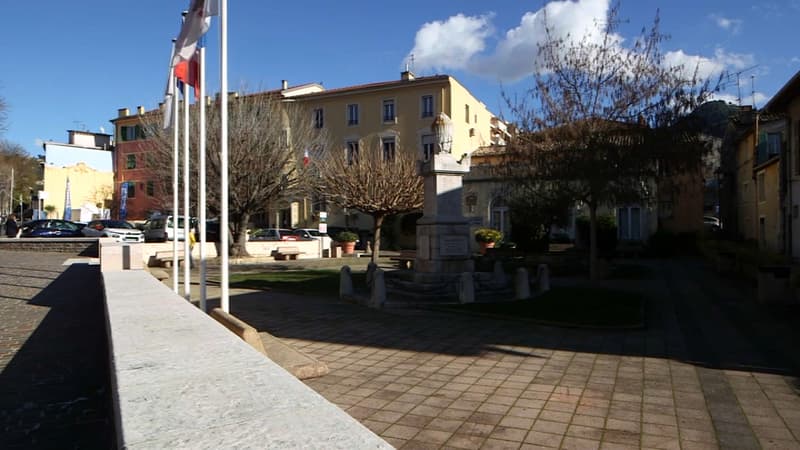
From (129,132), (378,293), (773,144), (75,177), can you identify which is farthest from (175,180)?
(75,177)

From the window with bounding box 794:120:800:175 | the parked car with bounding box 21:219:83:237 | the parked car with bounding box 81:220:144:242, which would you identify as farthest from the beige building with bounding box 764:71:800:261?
the parked car with bounding box 21:219:83:237

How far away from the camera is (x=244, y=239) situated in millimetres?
24797

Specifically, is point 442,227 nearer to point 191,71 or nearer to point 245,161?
point 191,71

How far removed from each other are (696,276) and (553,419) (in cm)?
1722

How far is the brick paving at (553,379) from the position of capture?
4.23 m

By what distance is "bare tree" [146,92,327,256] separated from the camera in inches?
910

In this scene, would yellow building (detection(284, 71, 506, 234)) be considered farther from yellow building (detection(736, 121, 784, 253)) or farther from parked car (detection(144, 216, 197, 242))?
yellow building (detection(736, 121, 784, 253))

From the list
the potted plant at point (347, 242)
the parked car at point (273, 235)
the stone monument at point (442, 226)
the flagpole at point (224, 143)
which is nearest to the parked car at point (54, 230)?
the parked car at point (273, 235)

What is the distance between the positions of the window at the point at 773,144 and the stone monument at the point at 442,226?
1900 centimetres

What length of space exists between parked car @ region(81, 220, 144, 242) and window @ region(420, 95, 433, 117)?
19.7 metres

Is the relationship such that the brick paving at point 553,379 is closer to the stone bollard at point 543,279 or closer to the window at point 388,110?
the stone bollard at point 543,279

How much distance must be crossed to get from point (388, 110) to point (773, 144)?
23484 mm

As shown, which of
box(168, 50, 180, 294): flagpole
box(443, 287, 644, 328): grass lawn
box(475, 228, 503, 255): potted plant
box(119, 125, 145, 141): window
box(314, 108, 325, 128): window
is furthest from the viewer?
box(119, 125, 145, 141): window

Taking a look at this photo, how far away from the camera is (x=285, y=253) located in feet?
84.4
